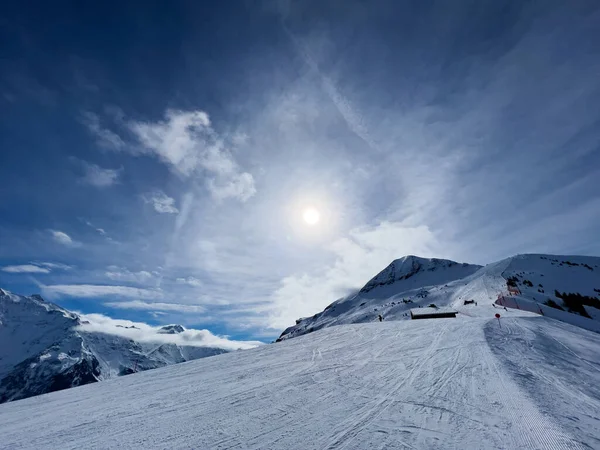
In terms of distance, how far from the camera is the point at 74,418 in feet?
26.0

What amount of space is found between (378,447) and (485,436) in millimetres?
1876

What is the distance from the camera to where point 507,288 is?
44938mm

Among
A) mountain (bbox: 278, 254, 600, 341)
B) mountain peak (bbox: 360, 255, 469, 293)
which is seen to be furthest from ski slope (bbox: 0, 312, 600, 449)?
mountain peak (bbox: 360, 255, 469, 293)

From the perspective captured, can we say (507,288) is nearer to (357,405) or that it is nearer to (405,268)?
(357,405)

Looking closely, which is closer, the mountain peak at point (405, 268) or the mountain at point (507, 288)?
the mountain at point (507, 288)

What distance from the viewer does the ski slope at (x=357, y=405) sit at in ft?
17.0

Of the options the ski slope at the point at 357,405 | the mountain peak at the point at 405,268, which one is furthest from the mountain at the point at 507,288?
the ski slope at the point at 357,405

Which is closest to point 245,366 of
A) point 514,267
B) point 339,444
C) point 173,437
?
point 173,437

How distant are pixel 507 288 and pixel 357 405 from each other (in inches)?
1925

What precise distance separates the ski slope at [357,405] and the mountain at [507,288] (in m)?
20.3

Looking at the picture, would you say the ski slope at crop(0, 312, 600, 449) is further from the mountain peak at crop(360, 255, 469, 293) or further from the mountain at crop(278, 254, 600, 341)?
the mountain peak at crop(360, 255, 469, 293)

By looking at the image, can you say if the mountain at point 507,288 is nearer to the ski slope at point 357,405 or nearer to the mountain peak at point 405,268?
the mountain peak at point 405,268

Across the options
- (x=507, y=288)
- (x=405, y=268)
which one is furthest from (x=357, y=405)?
(x=405, y=268)

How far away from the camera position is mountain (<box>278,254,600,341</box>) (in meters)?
32.0
